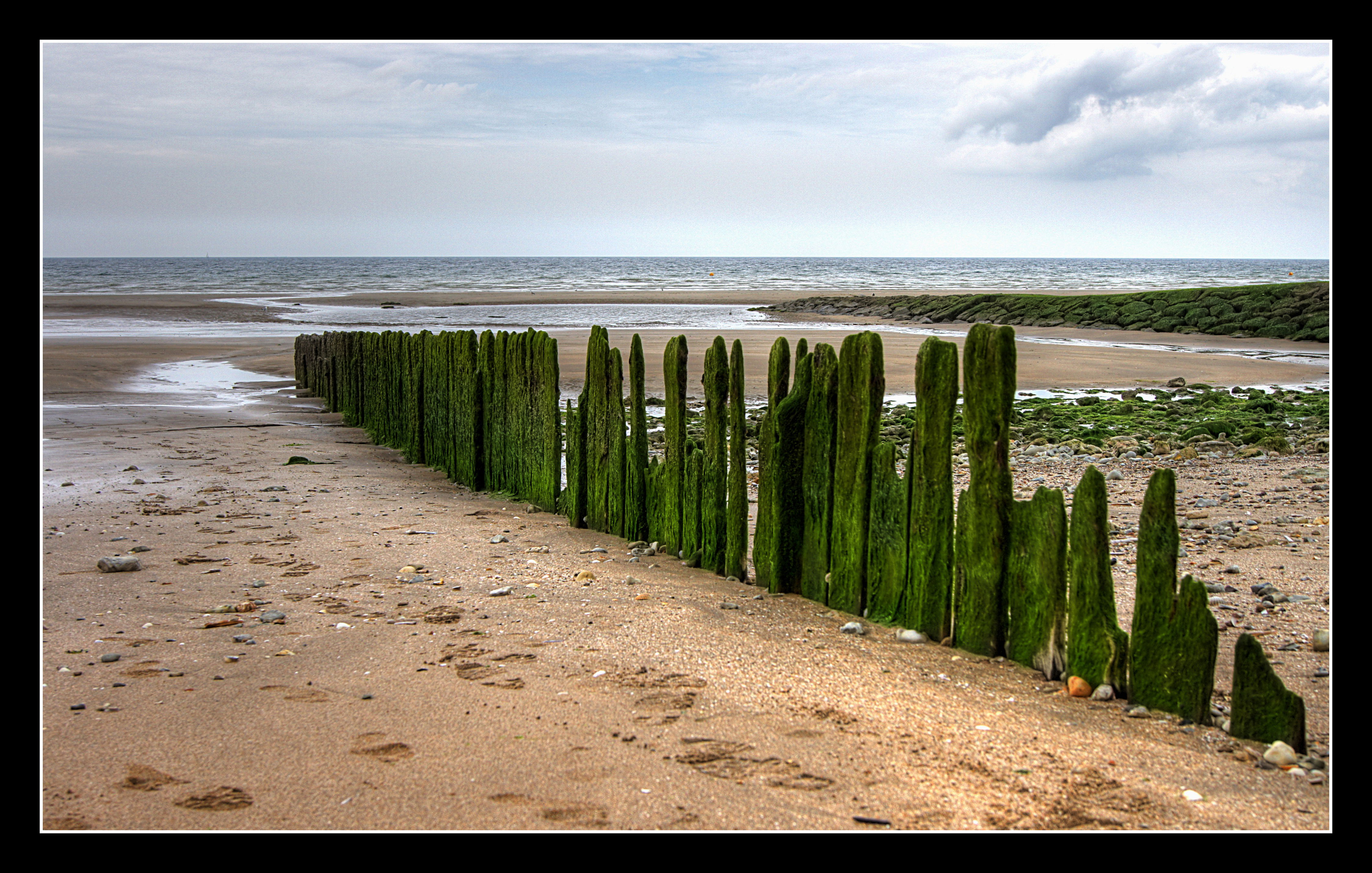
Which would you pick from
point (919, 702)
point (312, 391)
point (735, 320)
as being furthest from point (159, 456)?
point (735, 320)

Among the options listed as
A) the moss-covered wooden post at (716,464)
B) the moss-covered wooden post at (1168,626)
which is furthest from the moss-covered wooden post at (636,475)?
the moss-covered wooden post at (1168,626)

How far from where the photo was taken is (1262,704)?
3.41 meters

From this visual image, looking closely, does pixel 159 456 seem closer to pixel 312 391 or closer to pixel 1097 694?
pixel 312 391

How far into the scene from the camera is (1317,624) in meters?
4.59

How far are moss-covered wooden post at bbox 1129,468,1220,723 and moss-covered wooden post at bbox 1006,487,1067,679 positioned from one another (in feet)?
1.10

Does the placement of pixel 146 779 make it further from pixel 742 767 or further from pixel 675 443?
pixel 675 443

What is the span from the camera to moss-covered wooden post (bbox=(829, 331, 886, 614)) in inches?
183

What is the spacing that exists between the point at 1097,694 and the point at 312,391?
52.3 ft

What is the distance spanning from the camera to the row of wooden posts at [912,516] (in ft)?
11.9

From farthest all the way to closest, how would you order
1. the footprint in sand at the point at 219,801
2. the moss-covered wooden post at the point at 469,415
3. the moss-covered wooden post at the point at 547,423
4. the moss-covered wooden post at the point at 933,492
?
the moss-covered wooden post at the point at 469,415 < the moss-covered wooden post at the point at 547,423 < the moss-covered wooden post at the point at 933,492 < the footprint in sand at the point at 219,801

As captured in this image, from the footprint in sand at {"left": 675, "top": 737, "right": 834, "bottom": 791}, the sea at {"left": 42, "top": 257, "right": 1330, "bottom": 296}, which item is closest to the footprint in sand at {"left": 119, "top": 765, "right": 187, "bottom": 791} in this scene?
the footprint in sand at {"left": 675, "top": 737, "right": 834, "bottom": 791}

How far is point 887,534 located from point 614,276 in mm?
84922

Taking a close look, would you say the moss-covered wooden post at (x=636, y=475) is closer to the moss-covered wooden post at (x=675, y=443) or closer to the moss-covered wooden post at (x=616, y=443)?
the moss-covered wooden post at (x=616, y=443)

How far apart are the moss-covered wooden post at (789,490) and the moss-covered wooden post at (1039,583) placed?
127 cm
